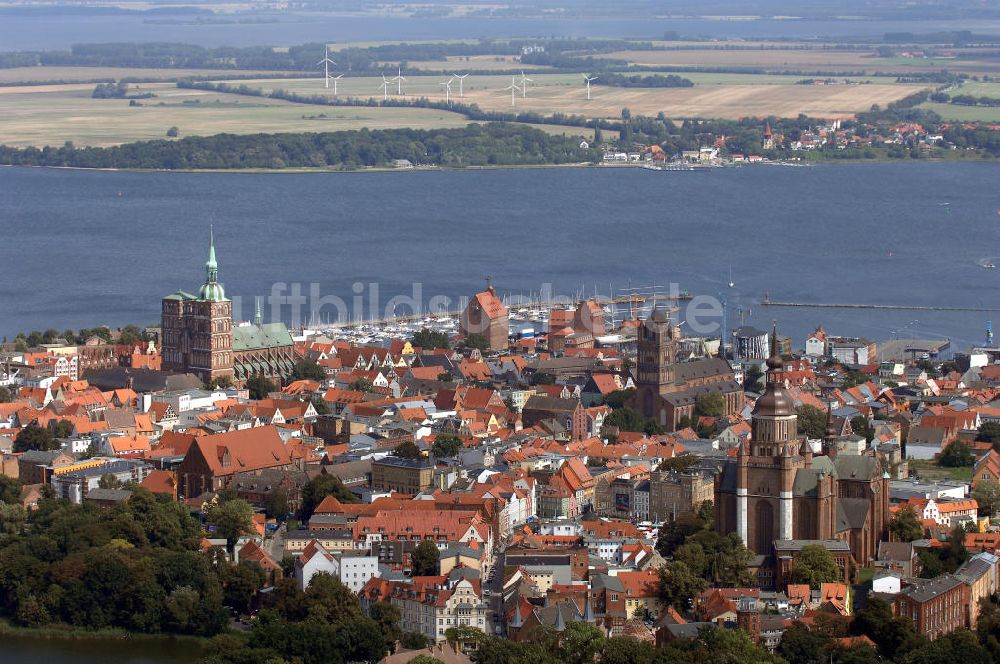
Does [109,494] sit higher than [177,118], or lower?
lower

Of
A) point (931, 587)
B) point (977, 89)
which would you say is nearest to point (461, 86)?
point (977, 89)

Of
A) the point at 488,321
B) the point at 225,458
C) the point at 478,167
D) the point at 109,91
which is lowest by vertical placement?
the point at 478,167

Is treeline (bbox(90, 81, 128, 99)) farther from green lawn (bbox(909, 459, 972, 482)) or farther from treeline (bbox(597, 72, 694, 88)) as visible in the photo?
green lawn (bbox(909, 459, 972, 482))

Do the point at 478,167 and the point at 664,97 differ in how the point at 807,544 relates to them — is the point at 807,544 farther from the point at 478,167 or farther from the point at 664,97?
the point at 664,97

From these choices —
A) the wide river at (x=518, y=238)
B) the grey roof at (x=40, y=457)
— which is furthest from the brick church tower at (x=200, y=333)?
the grey roof at (x=40, y=457)

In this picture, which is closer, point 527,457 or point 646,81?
point 527,457

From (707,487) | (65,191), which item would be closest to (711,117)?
(65,191)

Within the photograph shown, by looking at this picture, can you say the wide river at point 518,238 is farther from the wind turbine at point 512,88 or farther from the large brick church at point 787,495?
the wind turbine at point 512,88
